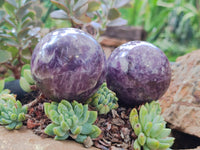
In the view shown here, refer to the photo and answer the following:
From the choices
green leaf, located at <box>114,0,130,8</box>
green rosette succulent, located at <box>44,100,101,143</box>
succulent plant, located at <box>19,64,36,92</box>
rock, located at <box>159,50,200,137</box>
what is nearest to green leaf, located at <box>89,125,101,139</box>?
green rosette succulent, located at <box>44,100,101,143</box>

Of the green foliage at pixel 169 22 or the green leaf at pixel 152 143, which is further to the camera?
the green foliage at pixel 169 22

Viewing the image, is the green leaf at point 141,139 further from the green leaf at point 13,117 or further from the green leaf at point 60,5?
the green leaf at point 60,5

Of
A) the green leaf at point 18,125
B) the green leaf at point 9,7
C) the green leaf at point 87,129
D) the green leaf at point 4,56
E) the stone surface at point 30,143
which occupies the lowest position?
the stone surface at point 30,143

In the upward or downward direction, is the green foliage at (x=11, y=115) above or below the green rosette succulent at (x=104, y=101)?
below

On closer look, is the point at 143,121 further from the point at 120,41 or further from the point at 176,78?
the point at 120,41

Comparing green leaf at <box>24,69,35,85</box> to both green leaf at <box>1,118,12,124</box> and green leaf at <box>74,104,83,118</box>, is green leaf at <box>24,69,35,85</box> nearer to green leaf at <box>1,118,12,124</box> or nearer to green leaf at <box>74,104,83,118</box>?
green leaf at <box>1,118,12,124</box>

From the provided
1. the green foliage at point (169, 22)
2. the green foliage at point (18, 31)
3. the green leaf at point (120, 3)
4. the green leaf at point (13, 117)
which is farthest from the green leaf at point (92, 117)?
the green foliage at point (169, 22)

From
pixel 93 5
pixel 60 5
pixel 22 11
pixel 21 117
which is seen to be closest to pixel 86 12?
pixel 93 5
